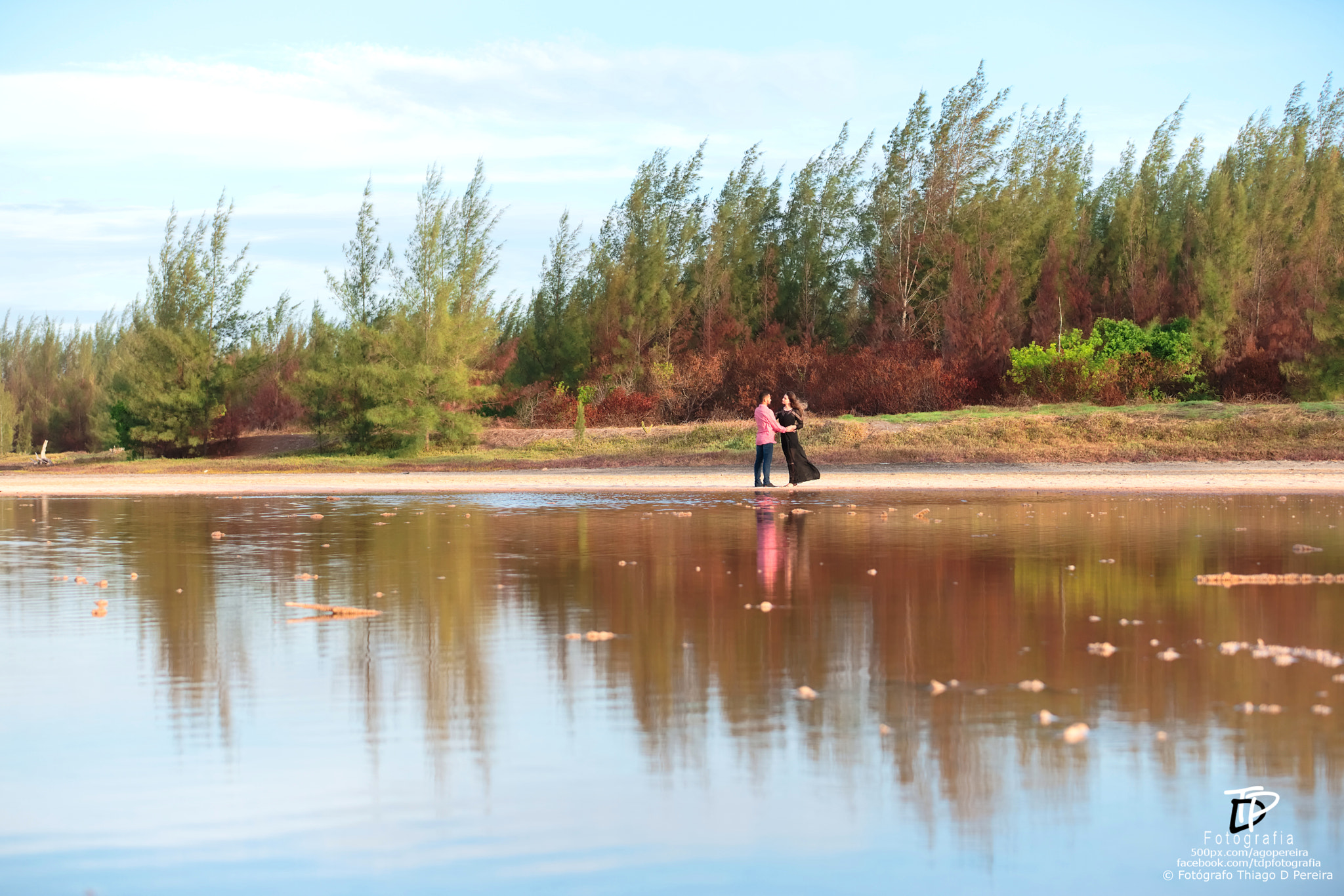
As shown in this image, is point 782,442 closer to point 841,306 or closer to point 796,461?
point 796,461

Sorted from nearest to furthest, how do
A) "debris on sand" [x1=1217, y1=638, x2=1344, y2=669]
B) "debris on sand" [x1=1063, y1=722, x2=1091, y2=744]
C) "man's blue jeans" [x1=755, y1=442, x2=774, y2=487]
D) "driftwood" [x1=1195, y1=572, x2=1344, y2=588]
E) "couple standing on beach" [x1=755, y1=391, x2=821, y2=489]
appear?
"debris on sand" [x1=1063, y1=722, x2=1091, y2=744]
"debris on sand" [x1=1217, y1=638, x2=1344, y2=669]
"driftwood" [x1=1195, y1=572, x2=1344, y2=588]
"couple standing on beach" [x1=755, y1=391, x2=821, y2=489]
"man's blue jeans" [x1=755, y1=442, x2=774, y2=487]

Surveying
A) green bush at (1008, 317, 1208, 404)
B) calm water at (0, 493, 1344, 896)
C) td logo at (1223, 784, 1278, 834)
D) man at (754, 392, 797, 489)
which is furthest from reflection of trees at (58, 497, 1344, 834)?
green bush at (1008, 317, 1208, 404)

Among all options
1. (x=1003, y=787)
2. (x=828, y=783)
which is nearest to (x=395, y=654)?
(x=828, y=783)

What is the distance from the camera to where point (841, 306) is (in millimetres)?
52594

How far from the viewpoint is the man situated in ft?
77.2

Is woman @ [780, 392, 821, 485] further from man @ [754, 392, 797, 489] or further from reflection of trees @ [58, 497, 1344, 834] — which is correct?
reflection of trees @ [58, 497, 1344, 834]

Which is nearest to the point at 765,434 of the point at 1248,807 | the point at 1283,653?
the point at 1283,653

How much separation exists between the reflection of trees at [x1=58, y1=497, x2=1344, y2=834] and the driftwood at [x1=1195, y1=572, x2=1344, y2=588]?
0.20 meters

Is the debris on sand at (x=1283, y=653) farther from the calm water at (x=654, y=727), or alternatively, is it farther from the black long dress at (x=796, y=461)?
the black long dress at (x=796, y=461)

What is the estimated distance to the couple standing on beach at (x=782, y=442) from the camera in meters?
23.6

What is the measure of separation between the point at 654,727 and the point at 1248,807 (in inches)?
101

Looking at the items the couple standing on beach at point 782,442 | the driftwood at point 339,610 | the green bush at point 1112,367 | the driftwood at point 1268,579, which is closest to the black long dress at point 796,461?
the couple standing on beach at point 782,442

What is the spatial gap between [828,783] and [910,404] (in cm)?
3737

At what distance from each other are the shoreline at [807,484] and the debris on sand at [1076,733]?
16.9 meters
